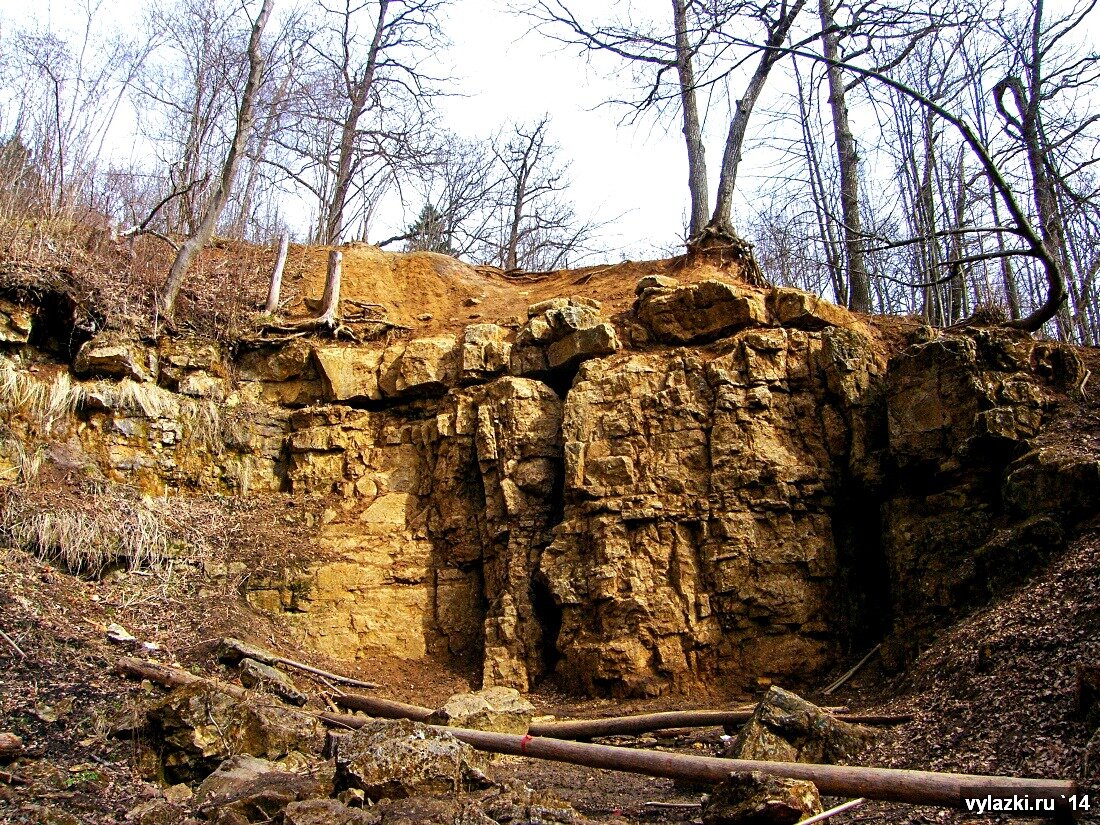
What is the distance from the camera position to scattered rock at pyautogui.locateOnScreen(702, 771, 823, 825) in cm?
505

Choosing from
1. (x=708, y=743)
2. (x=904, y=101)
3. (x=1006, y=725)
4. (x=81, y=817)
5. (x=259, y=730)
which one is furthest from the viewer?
(x=904, y=101)

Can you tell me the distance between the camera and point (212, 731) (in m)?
6.61

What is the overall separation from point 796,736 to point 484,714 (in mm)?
3055

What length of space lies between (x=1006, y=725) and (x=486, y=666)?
6.28 meters

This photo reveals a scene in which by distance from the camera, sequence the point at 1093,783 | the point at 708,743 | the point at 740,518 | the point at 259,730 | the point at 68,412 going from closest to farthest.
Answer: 1. the point at 1093,783
2. the point at 259,730
3. the point at 708,743
4. the point at 740,518
5. the point at 68,412

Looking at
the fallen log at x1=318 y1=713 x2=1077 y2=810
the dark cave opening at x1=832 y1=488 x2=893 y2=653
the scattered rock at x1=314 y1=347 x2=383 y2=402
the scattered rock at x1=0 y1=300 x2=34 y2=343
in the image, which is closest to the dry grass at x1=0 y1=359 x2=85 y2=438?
the scattered rock at x1=0 y1=300 x2=34 y2=343

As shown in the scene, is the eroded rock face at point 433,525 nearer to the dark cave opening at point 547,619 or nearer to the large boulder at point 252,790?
the dark cave opening at point 547,619

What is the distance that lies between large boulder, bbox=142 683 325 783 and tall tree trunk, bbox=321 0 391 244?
15.3 m

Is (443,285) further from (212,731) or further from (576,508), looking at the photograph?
(212,731)

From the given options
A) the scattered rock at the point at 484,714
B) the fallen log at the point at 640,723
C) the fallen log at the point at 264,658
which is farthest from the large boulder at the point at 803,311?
the fallen log at the point at 264,658

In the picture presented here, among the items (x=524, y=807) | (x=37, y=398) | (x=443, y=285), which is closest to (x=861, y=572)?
(x=524, y=807)

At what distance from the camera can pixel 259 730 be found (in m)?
6.79

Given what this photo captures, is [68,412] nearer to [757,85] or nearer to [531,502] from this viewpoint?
[531,502]

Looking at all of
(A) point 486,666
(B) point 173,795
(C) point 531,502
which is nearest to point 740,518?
(C) point 531,502
